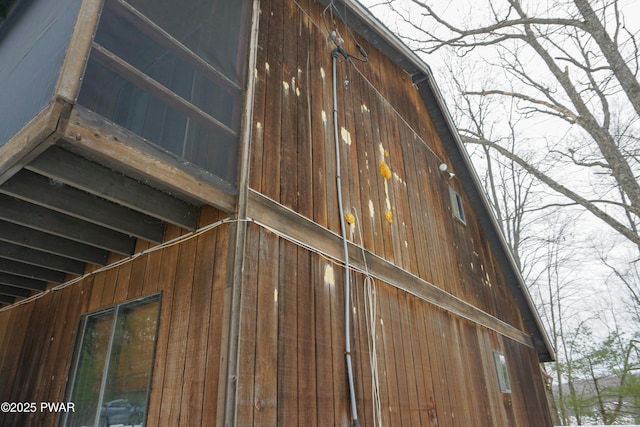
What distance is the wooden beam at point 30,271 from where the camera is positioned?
134 inches

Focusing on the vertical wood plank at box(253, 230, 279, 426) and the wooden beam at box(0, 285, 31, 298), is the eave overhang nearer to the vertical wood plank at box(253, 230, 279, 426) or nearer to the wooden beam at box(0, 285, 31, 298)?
the vertical wood plank at box(253, 230, 279, 426)

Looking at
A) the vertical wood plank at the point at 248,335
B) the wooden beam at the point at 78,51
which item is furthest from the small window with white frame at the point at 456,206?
the wooden beam at the point at 78,51

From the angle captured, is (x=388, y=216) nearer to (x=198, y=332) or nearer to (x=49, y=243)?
(x=198, y=332)

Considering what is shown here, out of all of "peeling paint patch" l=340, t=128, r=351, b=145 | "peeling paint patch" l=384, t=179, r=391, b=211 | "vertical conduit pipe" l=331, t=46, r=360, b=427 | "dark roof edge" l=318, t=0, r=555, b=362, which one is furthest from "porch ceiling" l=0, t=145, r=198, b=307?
"dark roof edge" l=318, t=0, r=555, b=362

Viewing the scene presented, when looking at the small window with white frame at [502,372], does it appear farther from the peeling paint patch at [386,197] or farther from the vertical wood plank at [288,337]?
the vertical wood plank at [288,337]

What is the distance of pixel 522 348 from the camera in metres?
7.14

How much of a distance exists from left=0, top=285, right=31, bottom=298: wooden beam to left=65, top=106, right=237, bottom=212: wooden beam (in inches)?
106

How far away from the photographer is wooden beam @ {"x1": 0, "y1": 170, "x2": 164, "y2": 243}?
2.24m

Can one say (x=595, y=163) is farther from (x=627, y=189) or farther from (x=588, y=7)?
(x=588, y=7)

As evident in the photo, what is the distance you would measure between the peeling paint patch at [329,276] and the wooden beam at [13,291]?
10.2 feet

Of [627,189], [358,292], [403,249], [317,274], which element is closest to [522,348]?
[627,189]

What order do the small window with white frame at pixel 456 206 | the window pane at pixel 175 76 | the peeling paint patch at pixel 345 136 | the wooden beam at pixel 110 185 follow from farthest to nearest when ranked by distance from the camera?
1. the small window with white frame at pixel 456 206
2. the peeling paint patch at pixel 345 136
3. the window pane at pixel 175 76
4. the wooden beam at pixel 110 185

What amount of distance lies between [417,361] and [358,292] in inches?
41.8

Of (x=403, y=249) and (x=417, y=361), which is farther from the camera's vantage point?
(x=403, y=249)
